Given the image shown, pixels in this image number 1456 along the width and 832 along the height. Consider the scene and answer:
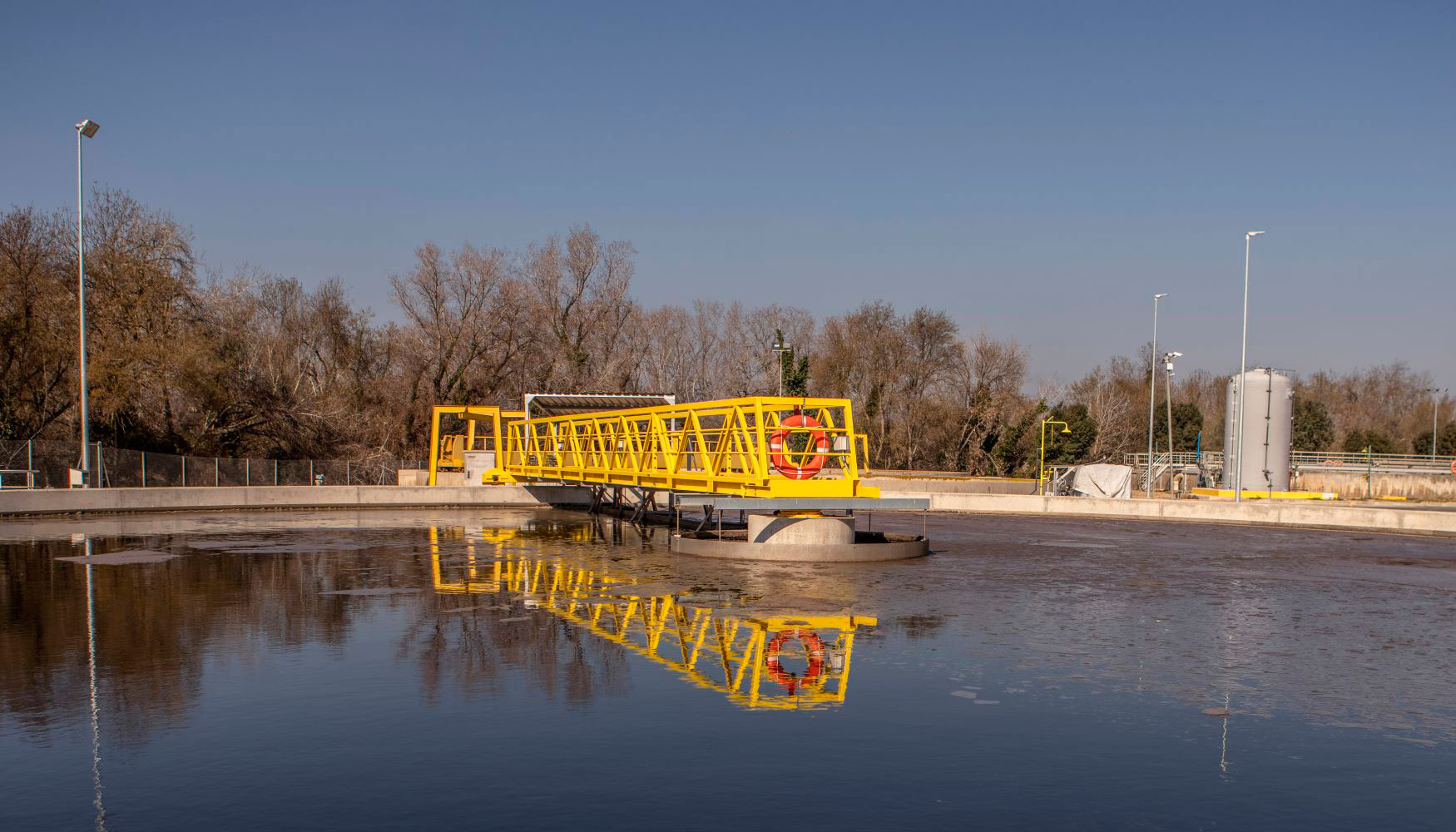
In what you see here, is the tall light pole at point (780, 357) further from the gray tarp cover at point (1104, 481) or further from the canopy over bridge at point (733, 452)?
the gray tarp cover at point (1104, 481)

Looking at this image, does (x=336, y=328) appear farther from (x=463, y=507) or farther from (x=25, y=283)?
(x=463, y=507)

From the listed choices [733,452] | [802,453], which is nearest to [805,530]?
[802,453]

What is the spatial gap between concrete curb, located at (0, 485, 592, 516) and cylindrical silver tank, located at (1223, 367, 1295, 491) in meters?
23.7

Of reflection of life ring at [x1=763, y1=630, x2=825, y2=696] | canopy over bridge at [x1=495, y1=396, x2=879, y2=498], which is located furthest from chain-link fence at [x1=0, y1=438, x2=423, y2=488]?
reflection of life ring at [x1=763, y1=630, x2=825, y2=696]

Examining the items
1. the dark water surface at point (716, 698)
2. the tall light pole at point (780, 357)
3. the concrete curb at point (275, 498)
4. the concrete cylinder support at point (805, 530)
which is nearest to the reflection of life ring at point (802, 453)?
the concrete cylinder support at point (805, 530)

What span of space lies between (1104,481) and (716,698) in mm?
36021

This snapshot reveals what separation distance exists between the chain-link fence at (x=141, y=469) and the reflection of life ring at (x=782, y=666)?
2804cm

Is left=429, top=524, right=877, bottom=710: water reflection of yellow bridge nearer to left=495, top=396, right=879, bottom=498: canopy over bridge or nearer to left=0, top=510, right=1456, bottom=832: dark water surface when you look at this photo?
left=0, top=510, right=1456, bottom=832: dark water surface

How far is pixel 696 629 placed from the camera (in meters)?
12.4

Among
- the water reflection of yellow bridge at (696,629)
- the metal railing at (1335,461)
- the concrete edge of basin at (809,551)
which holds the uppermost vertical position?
the water reflection of yellow bridge at (696,629)

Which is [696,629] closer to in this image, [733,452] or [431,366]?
[733,452]

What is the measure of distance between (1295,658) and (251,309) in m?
48.0

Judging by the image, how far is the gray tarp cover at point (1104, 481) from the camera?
41500mm

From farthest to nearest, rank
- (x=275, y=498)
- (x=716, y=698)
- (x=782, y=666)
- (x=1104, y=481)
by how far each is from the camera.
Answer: (x=1104, y=481) → (x=275, y=498) → (x=782, y=666) → (x=716, y=698)
